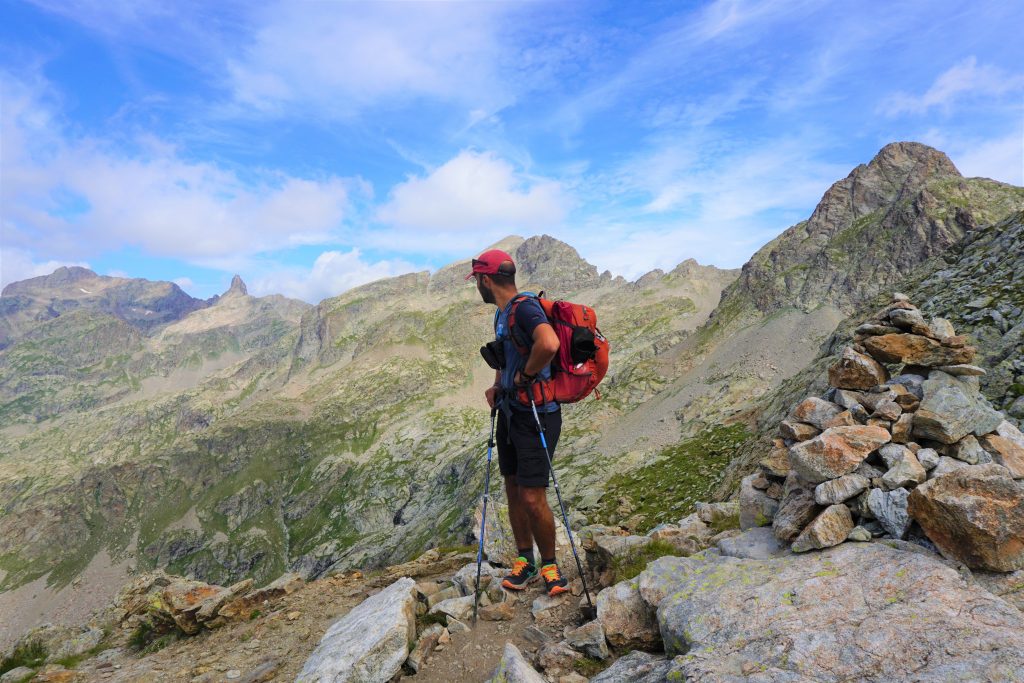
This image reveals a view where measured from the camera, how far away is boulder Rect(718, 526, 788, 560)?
6.89 m

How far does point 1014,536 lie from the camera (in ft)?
17.1

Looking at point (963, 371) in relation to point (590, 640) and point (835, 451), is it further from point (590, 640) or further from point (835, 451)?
point (590, 640)

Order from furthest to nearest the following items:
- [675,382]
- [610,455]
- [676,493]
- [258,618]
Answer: [675,382]
[610,455]
[676,493]
[258,618]

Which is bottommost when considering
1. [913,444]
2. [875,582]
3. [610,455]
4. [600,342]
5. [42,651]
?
[610,455]

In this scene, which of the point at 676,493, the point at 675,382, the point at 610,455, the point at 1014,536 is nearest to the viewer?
the point at 1014,536

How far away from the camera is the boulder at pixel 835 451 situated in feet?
23.2

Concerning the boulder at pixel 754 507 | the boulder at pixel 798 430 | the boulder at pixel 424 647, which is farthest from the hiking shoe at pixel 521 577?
the boulder at pixel 798 430

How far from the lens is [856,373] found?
9.62 metres

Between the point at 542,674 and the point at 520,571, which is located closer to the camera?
the point at 542,674

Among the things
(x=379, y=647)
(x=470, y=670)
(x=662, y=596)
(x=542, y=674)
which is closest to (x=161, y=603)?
(x=379, y=647)

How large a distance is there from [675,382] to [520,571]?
80808 mm

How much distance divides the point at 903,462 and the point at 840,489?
908 mm

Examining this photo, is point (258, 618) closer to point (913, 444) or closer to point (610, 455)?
point (913, 444)

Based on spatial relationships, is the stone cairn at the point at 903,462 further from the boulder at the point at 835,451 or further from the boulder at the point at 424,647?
the boulder at the point at 424,647
